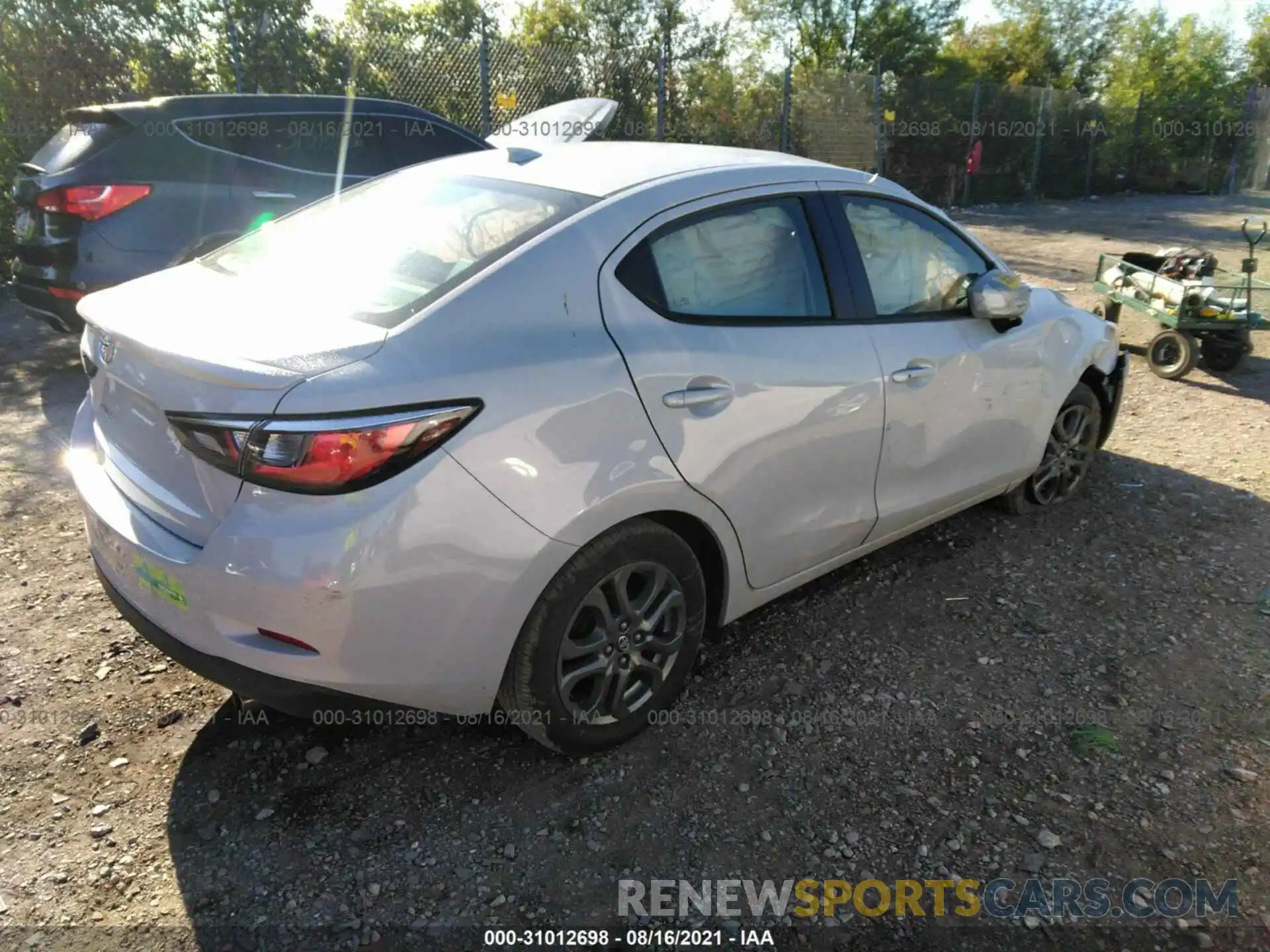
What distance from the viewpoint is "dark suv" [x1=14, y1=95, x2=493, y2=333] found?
18.1 feet

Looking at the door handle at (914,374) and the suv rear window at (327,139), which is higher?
the suv rear window at (327,139)

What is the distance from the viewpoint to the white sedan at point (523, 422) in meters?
2.12

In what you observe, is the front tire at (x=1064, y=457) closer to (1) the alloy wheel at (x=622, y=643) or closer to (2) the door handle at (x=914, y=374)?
(2) the door handle at (x=914, y=374)

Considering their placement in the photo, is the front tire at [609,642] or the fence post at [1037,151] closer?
the front tire at [609,642]

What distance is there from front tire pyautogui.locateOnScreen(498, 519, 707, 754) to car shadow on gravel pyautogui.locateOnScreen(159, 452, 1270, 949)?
15 cm

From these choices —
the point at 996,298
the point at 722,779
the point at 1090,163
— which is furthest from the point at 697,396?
the point at 1090,163

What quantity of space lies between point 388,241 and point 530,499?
1.03 metres

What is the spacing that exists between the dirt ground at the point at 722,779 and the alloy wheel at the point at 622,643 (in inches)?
7.4

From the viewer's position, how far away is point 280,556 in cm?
209

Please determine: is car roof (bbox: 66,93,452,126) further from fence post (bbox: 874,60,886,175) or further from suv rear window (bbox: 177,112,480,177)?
fence post (bbox: 874,60,886,175)

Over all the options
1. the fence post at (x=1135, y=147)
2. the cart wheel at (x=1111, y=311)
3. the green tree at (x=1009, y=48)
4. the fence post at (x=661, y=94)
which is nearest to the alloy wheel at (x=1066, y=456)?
the cart wheel at (x=1111, y=311)

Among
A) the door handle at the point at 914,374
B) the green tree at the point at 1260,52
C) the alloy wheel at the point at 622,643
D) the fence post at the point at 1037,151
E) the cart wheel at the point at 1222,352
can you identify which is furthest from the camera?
the green tree at the point at 1260,52

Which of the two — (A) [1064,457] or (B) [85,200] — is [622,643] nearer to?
(A) [1064,457]

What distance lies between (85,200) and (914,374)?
4.95 meters
